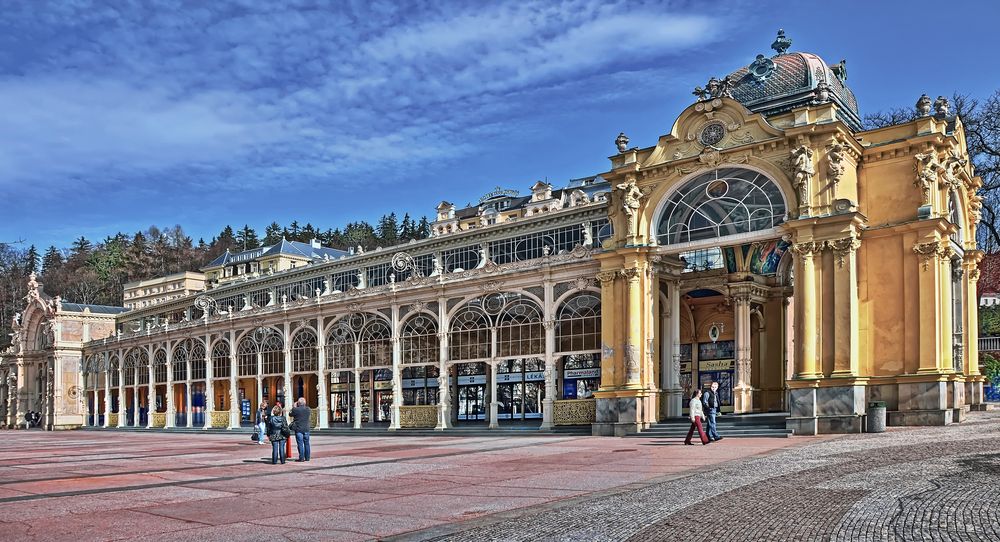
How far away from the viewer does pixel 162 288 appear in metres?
109

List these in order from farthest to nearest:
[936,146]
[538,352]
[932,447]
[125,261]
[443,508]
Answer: [125,261] → [538,352] → [936,146] → [932,447] → [443,508]

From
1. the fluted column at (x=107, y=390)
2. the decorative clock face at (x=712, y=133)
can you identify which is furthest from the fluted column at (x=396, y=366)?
the fluted column at (x=107, y=390)

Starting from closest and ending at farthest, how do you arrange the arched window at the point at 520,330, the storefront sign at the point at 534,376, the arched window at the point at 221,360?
1. the arched window at the point at 520,330
2. the storefront sign at the point at 534,376
3. the arched window at the point at 221,360

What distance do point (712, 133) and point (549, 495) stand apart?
21.1m

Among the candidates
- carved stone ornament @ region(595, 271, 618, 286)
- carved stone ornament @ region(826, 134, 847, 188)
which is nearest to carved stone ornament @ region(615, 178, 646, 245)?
carved stone ornament @ region(595, 271, 618, 286)

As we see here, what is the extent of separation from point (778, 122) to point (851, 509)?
21726 millimetres

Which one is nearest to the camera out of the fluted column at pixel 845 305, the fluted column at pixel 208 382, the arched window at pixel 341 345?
the fluted column at pixel 845 305

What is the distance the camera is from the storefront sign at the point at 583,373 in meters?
45.5

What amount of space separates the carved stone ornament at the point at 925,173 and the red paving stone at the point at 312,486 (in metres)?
9.86

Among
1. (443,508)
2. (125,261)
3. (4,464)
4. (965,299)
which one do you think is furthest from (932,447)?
(125,261)

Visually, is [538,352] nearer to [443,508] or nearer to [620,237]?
[620,237]

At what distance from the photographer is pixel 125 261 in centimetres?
13812

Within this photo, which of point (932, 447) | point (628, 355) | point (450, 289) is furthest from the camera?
point (450, 289)

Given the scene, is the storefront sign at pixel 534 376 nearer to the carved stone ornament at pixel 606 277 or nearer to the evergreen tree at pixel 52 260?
the carved stone ornament at pixel 606 277
